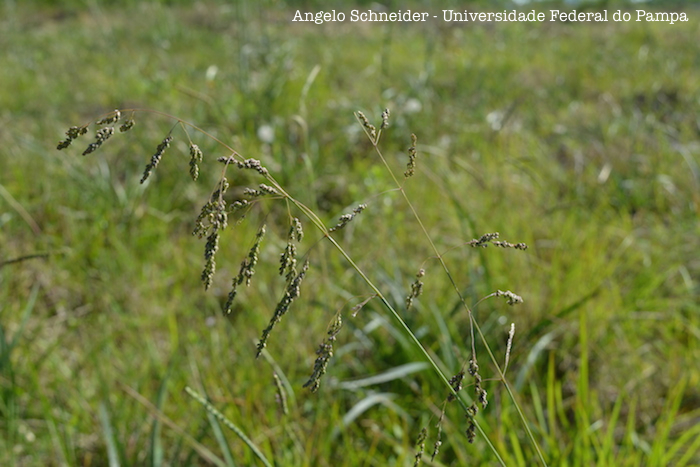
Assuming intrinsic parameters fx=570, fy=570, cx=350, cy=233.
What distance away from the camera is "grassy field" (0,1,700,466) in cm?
151

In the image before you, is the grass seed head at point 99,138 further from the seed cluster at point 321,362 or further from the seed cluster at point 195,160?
the seed cluster at point 321,362

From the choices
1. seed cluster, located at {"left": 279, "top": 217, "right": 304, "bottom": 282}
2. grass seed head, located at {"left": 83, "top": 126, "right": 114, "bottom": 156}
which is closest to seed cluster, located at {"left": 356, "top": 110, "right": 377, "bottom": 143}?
seed cluster, located at {"left": 279, "top": 217, "right": 304, "bottom": 282}

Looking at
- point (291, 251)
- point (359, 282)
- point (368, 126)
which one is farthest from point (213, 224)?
point (359, 282)

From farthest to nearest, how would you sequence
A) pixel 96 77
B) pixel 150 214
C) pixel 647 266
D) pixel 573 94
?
pixel 96 77 → pixel 573 94 → pixel 150 214 → pixel 647 266

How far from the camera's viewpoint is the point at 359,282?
210 cm

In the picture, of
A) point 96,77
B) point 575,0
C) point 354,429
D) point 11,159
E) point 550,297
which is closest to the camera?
point 354,429

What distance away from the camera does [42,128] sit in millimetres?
3715

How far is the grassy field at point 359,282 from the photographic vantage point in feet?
4.94

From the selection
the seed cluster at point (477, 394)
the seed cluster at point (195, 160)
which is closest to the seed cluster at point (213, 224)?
the seed cluster at point (195, 160)

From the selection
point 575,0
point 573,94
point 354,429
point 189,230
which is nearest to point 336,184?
point 189,230

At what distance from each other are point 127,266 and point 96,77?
339cm

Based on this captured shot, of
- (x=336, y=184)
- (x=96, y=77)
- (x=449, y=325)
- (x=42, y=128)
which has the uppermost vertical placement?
(x=96, y=77)

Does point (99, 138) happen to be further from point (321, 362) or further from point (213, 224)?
point (321, 362)

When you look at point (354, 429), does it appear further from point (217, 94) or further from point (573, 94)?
point (573, 94)
